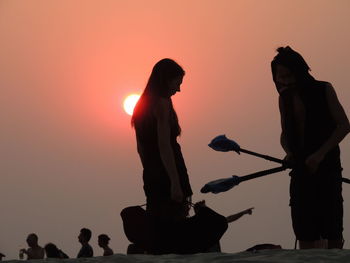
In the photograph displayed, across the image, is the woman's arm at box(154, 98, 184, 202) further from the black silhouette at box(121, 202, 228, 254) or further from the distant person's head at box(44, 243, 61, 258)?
the distant person's head at box(44, 243, 61, 258)

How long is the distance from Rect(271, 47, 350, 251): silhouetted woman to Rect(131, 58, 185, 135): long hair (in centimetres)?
77

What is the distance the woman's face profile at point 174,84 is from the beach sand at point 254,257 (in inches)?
48.2

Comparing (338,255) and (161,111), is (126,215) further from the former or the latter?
(338,255)

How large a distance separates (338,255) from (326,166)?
0.69m

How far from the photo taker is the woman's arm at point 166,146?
20.7ft

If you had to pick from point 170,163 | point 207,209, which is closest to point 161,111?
point 170,163

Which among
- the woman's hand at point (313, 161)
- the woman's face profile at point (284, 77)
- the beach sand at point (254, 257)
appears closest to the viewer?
the beach sand at point (254, 257)

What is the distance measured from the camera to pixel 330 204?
580 centimetres

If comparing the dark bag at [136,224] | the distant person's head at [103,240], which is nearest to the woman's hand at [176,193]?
the dark bag at [136,224]

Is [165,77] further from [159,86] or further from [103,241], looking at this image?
[103,241]

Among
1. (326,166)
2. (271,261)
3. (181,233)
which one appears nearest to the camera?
(271,261)

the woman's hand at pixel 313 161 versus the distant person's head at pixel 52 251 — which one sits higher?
the distant person's head at pixel 52 251

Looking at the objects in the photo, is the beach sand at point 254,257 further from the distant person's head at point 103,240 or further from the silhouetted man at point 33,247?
the silhouetted man at point 33,247

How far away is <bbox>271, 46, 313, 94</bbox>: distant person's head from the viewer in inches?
234
